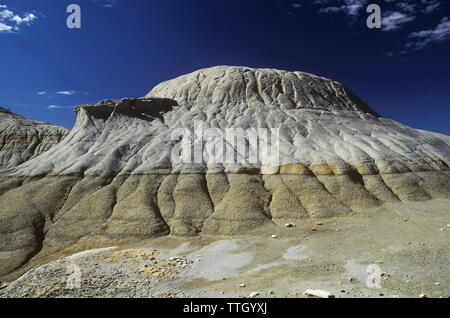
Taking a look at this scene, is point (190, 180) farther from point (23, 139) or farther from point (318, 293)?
point (23, 139)

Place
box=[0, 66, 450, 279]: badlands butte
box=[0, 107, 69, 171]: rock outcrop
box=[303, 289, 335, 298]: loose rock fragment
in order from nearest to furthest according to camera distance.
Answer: box=[303, 289, 335, 298]: loose rock fragment → box=[0, 66, 450, 279]: badlands butte → box=[0, 107, 69, 171]: rock outcrop

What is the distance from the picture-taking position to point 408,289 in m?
9.20

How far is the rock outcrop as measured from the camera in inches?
1815

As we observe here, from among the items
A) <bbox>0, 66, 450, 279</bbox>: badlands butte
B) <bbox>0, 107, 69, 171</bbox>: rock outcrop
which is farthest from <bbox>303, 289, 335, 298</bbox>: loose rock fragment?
<bbox>0, 107, 69, 171</bbox>: rock outcrop

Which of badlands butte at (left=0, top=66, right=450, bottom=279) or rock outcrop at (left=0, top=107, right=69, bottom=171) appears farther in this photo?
rock outcrop at (left=0, top=107, right=69, bottom=171)

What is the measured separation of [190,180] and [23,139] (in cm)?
4464

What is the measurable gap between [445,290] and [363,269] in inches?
110

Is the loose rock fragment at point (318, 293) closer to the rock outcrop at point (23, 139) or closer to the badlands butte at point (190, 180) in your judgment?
the badlands butte at point (190, 180)

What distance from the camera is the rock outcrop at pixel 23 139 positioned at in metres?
46.1

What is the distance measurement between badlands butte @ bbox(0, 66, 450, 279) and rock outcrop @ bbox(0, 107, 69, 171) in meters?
19.5

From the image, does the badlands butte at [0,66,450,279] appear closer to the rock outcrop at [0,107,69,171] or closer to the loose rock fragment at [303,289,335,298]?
the loose rock fragment at [303,289,335,298]

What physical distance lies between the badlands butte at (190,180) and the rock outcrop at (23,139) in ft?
64.0

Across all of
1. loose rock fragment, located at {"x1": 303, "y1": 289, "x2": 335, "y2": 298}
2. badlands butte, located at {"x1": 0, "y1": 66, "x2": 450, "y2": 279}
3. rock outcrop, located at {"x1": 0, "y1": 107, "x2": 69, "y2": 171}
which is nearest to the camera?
loose rock fragment, located at {"x1": 303, "y1": 289, "x2": 335, "y2": 298}

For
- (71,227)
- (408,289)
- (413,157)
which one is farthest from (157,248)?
(413,157)
